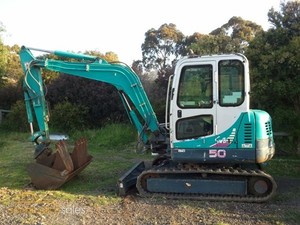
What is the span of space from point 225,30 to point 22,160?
17.6 m

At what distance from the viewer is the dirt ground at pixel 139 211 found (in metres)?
6.30

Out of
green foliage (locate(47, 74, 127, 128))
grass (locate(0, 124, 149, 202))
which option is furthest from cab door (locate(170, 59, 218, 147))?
green foliage (locate(47, 74, 127, 128))

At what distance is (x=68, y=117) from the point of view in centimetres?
1734

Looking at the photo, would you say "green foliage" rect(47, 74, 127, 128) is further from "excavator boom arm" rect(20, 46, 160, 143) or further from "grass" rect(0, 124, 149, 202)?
"excavator boom arm" rect(20, 46, 160, 143)

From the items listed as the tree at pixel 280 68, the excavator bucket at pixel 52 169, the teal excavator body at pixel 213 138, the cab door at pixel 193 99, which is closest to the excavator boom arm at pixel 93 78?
the excavator bucket at pixel 52 169

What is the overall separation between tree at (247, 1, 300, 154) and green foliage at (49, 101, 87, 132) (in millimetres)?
8138

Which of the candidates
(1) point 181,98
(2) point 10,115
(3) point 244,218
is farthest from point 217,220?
(2) point 10,115

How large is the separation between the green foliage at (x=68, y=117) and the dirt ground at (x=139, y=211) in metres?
9.63

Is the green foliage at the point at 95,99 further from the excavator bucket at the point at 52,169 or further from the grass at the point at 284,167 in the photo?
the excavator bucket at the point at 52,169

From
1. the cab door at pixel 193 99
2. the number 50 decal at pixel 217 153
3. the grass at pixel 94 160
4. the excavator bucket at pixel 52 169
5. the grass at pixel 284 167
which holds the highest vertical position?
the cab door at pixel 193 99

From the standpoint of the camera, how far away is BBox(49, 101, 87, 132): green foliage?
17.4 meters

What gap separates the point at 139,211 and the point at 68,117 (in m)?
11.1

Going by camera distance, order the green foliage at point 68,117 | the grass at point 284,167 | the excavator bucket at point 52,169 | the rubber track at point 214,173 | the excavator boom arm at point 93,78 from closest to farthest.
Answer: the rubber track at point 214,173, the excavator bucket at point 52,169, the excavator boom arm at point 93,78, the grass at point 284,167, the green foliage at point 68,117

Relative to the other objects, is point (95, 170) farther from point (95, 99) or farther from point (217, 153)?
point (95, 99)
